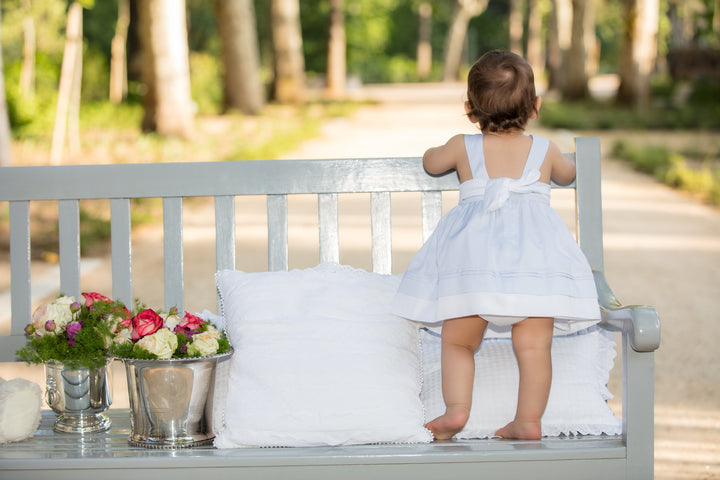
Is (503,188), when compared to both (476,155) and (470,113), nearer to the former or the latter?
(476,155)

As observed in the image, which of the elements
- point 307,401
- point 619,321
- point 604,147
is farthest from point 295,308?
point 604,147

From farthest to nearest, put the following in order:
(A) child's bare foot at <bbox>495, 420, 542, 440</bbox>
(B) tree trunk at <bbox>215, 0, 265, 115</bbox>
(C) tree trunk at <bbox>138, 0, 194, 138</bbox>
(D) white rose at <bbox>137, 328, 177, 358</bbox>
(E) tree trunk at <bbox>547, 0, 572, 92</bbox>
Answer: (E) tree trunk at <bbox>547, 0, 572, 92</bbox> → (B) tree trunk at <bbox>215, 0, 265, 115</bbox> → (C) tree trunk at <bbox>138, 0, 194, 138</bbox> → (A) child's bare foot at <bbox>495, 420, 542, 440</bbox> → (D) white rose at <bbox>137, 328, 177, 358</bbox>

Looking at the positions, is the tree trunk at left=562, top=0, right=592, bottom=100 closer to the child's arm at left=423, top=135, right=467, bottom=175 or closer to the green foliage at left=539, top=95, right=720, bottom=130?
the green foliage at left=539, top=95, right=720, bottom=130

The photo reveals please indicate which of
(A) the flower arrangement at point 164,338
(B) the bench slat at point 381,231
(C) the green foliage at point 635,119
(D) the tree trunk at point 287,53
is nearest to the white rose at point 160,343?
(A) the flower arrangement at point 164,338

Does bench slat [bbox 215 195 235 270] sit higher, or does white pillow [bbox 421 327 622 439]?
bench slat [bbox 215 195 235 270]

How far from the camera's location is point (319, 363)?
2.56 metres

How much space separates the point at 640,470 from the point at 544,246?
0.68 m

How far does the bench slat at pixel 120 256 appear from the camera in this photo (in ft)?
9.76

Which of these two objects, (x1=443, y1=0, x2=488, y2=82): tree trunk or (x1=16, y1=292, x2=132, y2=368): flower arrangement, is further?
(x1=443, y1=0, x2=488, y2=82): tree trunk

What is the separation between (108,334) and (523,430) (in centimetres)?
122

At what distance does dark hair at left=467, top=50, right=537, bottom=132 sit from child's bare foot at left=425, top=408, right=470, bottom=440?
0.91m

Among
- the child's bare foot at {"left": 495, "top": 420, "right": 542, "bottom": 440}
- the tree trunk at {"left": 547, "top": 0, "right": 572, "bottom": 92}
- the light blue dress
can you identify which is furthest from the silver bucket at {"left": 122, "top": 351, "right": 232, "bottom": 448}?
the tree trunk at {"left": 547, "top": 0, "right": 572, "bottom": 92}

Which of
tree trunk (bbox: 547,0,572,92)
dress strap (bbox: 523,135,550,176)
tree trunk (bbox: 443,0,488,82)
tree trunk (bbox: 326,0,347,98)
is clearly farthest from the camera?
tree trunk (bbox: 443,0,488,82)

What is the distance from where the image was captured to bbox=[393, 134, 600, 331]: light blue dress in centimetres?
255
